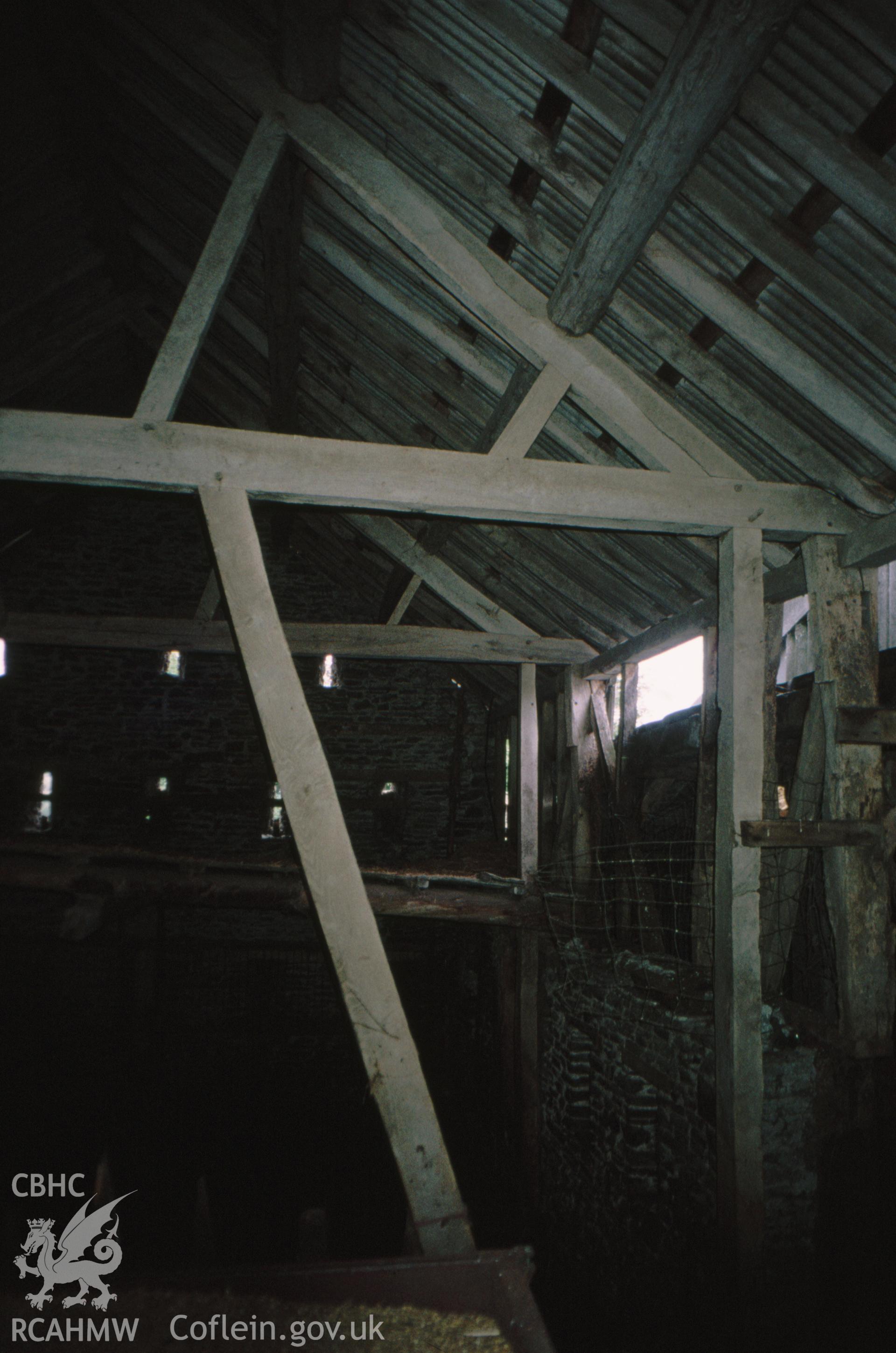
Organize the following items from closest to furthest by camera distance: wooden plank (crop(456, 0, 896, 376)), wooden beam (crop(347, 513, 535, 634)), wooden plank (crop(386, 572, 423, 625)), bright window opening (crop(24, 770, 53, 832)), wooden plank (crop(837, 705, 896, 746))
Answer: wooden plank (crop(456, 0, 896, 376)), wooden plank (crop(837, 705, 896, 746)), wooden beam (crop(347, 513, 535, 634)), wooden plank (crop(386, 572, 423, 625)), bright window opening (crop(24, 770, 53, 832))

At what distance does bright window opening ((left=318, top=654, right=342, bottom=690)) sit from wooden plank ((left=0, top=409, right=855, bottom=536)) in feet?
25.2

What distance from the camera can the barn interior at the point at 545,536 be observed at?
2.95m

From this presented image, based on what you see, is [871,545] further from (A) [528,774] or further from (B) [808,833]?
(A) [528,774]

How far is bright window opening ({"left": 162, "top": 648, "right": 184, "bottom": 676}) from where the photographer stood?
10.9 metres

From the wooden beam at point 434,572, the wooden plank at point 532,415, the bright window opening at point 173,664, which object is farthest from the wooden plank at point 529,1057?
the bright window opening at point 173,664

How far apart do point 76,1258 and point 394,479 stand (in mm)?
3093

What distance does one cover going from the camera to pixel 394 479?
357 cm

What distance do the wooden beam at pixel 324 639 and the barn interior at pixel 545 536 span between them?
0.05 m

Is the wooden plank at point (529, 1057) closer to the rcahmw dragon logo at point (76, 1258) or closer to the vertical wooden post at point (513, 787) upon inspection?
the vertical wooden post at point (513, 787)

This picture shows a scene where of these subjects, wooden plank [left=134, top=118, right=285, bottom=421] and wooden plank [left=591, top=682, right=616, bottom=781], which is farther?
wooden plank [left=591, top=682, right=616, bottom=781]

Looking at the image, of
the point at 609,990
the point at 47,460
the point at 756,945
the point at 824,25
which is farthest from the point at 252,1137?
the point at 824,25

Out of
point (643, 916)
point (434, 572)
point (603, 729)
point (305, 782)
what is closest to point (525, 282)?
point (305, 782)

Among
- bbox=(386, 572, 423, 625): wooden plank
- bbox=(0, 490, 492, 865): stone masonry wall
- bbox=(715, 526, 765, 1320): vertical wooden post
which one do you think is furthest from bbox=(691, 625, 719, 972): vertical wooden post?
bbox=(0, 490, 492, 865): stone masonry wall

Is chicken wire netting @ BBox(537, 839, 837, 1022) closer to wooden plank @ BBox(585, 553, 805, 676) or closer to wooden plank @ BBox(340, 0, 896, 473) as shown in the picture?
wooden plank @ BBox(585, 553, 805, 676)
